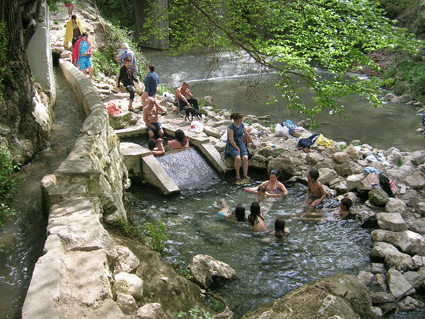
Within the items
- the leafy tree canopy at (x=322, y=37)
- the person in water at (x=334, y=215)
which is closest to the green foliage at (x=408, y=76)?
the person in water at (x=334, y=215)

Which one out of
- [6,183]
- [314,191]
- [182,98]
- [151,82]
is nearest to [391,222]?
[314,191]

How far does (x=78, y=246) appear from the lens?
3.38 m

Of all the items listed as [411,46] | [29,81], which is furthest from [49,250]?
[411,46]

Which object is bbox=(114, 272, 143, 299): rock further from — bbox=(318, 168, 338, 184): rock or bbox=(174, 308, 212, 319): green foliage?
bbox=(318, 168, 338, 184): rock

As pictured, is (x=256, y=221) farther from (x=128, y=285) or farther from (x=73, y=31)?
(x=73, y=31)

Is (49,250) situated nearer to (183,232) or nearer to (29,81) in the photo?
(183,232)

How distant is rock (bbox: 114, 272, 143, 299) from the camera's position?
11.0 ft

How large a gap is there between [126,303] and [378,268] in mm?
4715

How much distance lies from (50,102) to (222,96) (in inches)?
423

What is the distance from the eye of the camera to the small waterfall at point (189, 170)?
355 inches

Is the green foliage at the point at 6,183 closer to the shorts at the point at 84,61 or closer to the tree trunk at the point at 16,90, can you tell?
the tree trunk at the point at 16,90

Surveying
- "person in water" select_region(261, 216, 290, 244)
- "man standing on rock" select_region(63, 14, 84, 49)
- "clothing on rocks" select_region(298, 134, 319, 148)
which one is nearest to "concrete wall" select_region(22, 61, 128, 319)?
"person in water" select_region(261, 216, 290, 244)

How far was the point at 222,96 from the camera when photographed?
18641 mm

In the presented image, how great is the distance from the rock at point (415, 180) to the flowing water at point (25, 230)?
26.2ft
